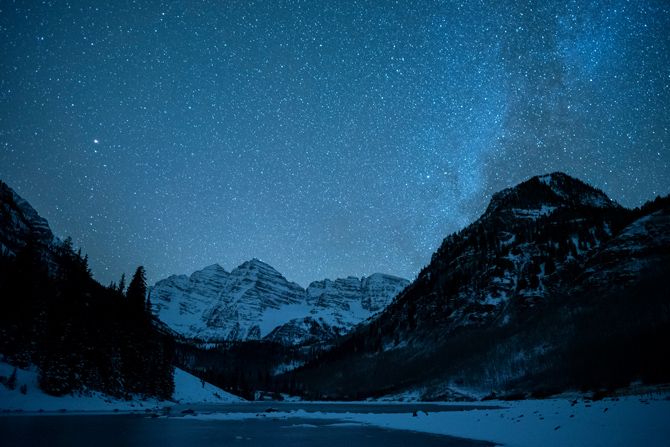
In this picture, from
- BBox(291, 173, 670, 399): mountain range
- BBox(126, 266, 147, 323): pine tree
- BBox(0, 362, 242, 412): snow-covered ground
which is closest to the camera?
BBox(0, 362, 242, 412): snow-covered ground

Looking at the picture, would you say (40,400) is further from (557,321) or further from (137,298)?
(557,321)

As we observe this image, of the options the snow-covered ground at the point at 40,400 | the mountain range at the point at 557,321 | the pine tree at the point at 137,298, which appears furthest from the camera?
the mountain range at the point at 557,321

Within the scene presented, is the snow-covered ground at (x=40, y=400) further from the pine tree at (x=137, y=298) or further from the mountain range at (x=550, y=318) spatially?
the mountain range at (x=550, y=318)

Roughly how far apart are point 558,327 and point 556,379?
27964 millimetres

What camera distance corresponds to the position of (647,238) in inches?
5217

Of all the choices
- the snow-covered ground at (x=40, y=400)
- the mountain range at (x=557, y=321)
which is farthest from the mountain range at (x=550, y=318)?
the snow-covered ground at (x=40, y=400)

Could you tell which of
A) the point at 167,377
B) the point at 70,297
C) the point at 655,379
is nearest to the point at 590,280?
the point at 655,379

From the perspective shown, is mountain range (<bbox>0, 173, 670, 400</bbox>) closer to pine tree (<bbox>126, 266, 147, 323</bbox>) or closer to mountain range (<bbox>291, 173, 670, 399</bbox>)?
mountain range (<bbox>291, 173, 670, 399</bbox>)

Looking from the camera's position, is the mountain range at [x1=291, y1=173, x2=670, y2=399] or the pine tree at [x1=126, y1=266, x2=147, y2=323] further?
the mountain range at [x1=291, y1=173, x2=670, y2=399]

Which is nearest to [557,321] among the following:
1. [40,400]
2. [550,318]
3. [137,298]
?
[550,318]

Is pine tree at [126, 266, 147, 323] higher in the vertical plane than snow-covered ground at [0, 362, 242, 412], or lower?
higher

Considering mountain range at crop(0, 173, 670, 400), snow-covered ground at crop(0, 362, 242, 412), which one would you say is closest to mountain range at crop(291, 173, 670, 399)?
mountain range at crop(0, 173, 670, 400)

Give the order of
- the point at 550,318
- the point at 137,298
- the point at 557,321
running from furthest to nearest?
the point at 550,318
the point at 557,321
the point at 137,298

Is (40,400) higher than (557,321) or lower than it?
lower
